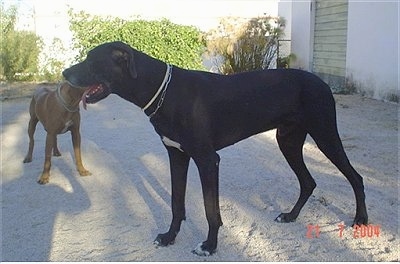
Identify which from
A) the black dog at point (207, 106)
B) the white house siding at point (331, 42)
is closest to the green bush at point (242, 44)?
the white house siding at point (331, 42)

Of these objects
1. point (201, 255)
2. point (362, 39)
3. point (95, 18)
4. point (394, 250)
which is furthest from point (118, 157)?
point (95, 18)

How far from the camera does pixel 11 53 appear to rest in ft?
50.1

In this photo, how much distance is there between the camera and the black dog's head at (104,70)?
3344 mm

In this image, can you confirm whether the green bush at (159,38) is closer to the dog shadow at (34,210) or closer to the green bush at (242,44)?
the green bush at (242,44)

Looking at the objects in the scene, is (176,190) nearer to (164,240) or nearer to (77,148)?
(164,240)

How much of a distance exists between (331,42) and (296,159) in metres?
10.5

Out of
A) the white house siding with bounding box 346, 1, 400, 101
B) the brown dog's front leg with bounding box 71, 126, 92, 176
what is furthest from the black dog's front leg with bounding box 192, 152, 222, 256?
the white house siding with bounding box 346, 1, 400, 101

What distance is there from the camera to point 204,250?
3.62m

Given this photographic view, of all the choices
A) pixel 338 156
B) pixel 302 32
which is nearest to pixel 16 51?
pixel 302 32

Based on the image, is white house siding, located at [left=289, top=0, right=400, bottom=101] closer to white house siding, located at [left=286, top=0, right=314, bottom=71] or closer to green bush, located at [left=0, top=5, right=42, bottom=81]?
white house siding, located at [left=286, top=0, right=314, bottom=71]

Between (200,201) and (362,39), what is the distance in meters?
8.82

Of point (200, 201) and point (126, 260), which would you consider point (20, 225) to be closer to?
point (126, 260)

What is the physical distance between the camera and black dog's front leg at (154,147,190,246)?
3.81m

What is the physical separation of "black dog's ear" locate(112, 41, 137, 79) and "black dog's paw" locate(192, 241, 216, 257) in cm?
140
